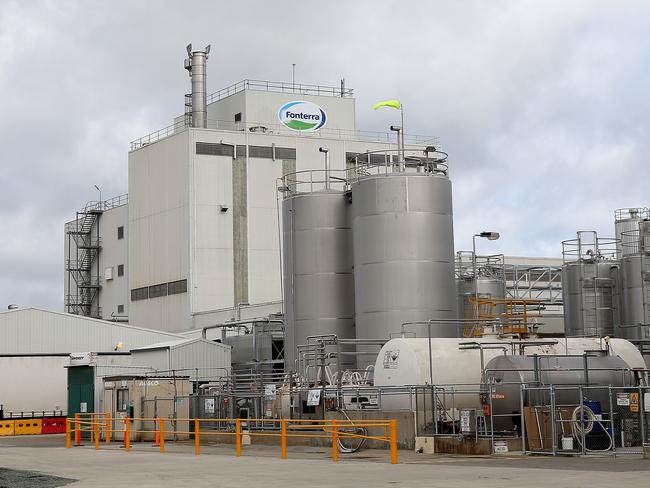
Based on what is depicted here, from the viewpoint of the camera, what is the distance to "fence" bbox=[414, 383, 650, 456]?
31.1 metres

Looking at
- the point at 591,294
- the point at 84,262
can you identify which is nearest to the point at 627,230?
the point at 591,294

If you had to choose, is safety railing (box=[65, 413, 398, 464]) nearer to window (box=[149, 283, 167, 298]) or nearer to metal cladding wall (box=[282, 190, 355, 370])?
metal cladding wall (box=[282, 190, 355, 370])

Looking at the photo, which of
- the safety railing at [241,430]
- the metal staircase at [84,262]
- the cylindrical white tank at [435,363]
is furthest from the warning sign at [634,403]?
the metal staircase at [84,262]

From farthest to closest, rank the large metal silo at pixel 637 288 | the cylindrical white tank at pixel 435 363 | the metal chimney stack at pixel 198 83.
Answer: the metal chimney stack at pixel 198 83 < the large metal silo at pixel 637 288 < the cylindrical white tank at pixel 435 363

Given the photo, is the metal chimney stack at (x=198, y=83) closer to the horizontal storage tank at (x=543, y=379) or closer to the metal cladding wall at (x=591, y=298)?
the metal cladding wall at (x=591, y=298)

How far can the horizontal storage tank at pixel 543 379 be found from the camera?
109 feet

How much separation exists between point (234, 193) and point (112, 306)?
52.6 ft

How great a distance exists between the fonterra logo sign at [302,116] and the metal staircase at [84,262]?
17475 millimetres

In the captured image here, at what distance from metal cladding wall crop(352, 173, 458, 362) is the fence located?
6485 mm

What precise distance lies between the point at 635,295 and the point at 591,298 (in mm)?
2510

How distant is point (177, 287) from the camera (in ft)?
252

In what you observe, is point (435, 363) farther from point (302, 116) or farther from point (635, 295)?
point (302, 116)

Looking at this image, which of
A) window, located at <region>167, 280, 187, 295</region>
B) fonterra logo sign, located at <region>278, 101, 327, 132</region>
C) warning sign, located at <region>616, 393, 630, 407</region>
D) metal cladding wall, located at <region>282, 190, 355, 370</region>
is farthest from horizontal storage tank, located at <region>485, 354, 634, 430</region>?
fonterra logo sign, located at <region>278, 101, 327, 132</region>

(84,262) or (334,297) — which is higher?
(84,262)
